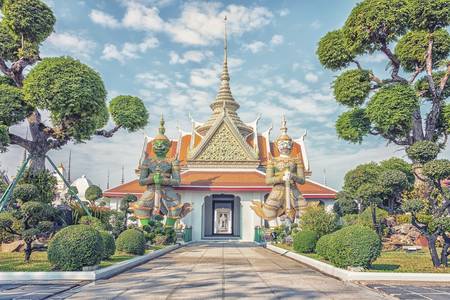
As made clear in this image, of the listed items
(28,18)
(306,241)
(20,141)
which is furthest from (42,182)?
(306,241)

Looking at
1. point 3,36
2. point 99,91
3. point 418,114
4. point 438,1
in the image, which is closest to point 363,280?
point 418,114

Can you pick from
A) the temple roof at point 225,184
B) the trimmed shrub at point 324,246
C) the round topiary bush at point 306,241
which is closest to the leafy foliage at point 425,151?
the trimmed shrub at point 324,246

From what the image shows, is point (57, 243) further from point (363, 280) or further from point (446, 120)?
point (446, 120)

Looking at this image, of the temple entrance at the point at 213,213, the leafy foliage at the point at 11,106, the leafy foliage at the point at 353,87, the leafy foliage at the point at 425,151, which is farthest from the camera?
the temple entrance at the point at 213,213

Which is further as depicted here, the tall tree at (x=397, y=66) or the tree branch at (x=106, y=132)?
the tree branch at (x=106, y=132)

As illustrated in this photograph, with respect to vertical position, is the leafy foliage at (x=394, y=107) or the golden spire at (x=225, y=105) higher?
the golden spire at (x=225, y=105)

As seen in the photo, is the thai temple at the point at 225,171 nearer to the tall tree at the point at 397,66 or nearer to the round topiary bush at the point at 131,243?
the tall tree at the point at 397,66

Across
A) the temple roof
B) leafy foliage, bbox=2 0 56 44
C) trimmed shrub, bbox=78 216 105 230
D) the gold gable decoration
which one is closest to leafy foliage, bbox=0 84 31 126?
leafy foliage, bbox=2 0 56 44

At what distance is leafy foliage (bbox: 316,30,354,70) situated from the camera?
44.7 feet

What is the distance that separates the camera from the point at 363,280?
712 centimetres

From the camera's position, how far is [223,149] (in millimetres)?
23750

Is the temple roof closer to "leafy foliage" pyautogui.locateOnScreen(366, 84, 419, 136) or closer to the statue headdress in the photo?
the statue headdress

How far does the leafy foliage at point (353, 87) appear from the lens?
42.3ft

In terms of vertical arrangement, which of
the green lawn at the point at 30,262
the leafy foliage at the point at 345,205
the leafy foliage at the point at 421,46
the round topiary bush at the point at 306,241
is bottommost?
the green lawn at the point at 30,262
